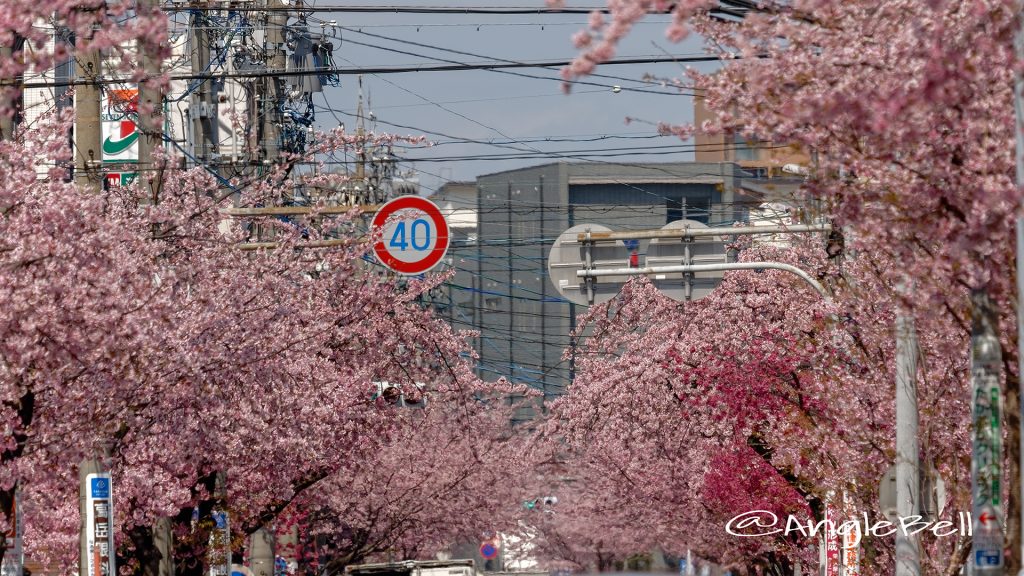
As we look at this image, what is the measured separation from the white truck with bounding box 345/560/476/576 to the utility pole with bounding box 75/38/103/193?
70.9ft

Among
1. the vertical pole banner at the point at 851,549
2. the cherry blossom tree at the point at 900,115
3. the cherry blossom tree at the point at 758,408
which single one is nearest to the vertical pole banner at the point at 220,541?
the cherry blossom tree at the point at 758,408

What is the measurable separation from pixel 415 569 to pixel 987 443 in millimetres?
31436

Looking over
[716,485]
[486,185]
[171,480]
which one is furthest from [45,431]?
[486,185]

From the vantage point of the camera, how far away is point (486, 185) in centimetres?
10156

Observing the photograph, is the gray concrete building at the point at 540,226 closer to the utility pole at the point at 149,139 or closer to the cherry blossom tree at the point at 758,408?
the cherry blossom tree at the point at 758,408

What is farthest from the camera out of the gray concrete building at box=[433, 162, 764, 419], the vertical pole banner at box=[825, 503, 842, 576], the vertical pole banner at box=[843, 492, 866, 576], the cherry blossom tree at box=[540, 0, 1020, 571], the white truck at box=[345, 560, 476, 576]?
the gray concrete building at box=[433, 162, 764, 419]

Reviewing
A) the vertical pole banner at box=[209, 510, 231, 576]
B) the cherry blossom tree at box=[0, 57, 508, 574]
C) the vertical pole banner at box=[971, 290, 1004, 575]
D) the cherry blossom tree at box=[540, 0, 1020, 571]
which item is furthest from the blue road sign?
the vertical pole banner at box=[971, 290, 1004, 575]

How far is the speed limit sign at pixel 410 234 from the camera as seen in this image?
21953mm

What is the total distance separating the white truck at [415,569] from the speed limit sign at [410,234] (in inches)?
688

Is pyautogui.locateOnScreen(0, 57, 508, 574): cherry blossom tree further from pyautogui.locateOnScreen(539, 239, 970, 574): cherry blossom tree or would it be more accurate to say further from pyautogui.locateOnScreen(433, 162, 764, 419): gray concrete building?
pyautogui.locateOnScreen(433, 162, 764, 419): gray concrete building

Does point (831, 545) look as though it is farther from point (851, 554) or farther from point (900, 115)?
point (900, 115)

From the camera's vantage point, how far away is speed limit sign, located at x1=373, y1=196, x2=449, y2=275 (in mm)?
21953

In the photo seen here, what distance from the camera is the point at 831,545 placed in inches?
819

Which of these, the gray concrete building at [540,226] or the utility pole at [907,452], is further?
the gray concrete building at [540,226]
